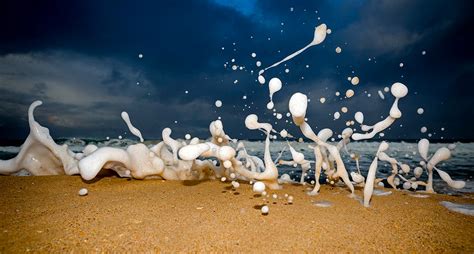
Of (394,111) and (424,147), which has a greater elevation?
(394,111)

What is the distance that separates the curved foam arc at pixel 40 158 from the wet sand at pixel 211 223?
0.59 meters

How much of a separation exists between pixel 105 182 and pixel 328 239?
2.38 meters

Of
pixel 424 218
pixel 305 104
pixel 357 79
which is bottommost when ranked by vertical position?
pixel 424 218

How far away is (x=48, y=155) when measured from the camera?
3285 mm

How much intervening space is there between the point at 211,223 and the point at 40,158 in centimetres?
276

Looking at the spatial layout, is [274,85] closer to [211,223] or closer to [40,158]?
[211,223]

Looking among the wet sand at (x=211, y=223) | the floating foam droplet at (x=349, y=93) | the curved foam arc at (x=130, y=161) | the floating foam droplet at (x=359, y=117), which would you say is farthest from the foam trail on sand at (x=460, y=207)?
the curved foam arc at (x=130, y=161)

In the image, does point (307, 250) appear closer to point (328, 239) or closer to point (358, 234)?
point (328, 239)

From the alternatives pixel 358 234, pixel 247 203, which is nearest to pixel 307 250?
pixel 358 234

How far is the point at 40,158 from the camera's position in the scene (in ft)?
10.9

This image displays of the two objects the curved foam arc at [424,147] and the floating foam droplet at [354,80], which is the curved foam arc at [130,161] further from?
the curved foam arc at [424,147]

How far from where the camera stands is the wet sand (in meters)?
1.43

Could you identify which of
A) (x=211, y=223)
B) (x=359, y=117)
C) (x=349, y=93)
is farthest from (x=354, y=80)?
(x=211, y=223)

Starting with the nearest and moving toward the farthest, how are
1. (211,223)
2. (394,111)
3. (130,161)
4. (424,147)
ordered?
(211,223), (394,111), (130,161), (424,147)
